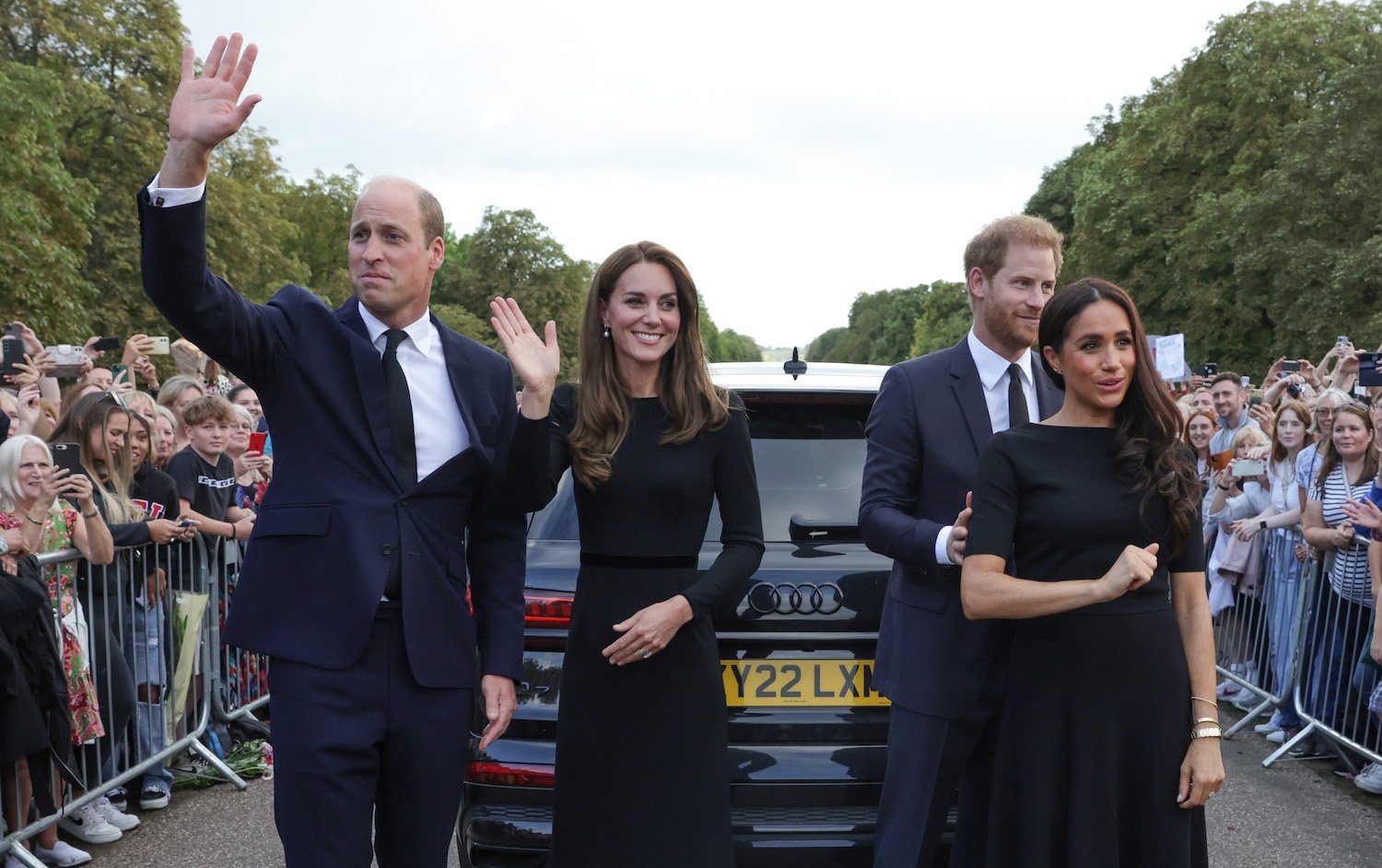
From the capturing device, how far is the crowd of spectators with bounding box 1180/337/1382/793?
7453 millimetres

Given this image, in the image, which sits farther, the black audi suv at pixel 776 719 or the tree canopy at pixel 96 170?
the tree canopy at pixel 96 170

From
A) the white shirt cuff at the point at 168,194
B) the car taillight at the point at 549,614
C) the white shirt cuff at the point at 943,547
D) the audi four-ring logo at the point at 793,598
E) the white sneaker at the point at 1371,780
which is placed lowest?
the white sneaker at the point at 1371,780

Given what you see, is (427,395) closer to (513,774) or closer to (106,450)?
(513,774)

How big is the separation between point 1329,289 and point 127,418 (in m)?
32.5

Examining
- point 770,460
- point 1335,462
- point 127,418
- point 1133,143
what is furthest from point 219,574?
point 1133,143

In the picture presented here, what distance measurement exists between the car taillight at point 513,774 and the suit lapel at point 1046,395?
173 cm

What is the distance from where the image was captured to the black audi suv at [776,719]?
4.03 metres

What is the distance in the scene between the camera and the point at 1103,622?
326 centimetres

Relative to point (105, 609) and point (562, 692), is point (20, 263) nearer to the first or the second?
point (105, 609)

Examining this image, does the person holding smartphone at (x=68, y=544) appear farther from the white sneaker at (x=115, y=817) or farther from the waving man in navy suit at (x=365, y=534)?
the waving man in navy suit at (x=365, y=534)

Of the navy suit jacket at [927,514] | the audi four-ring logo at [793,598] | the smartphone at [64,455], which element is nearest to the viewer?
the navy suit jacket at [927,514]

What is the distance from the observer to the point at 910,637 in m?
3.79

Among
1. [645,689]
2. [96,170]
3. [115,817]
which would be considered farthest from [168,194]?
[96,170]

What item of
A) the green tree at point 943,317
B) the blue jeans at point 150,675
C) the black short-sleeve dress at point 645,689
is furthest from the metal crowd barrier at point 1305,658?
the green tree at point 943,317
